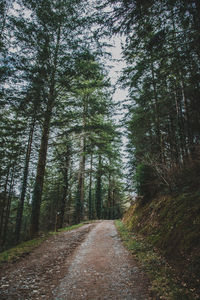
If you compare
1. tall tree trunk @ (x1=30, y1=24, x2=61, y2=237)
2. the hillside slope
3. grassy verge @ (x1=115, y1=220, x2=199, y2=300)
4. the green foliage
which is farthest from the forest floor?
the green foliage

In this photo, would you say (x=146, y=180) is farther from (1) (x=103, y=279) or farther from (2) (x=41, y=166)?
(1) (x=103, y=279)

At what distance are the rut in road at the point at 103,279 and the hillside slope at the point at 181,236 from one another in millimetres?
960

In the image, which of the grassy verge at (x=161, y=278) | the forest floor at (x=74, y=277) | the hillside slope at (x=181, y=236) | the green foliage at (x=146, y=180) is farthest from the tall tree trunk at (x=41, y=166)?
the green foliage at (x=146, y=180)

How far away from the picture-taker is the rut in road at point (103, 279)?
2.96 m

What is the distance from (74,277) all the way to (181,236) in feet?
10.4

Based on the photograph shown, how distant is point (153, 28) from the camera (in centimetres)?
495

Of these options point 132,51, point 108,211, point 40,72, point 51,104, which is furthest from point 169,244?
point 108,211

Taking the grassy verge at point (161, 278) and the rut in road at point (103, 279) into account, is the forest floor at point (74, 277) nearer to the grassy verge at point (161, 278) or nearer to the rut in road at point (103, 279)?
the rut in road at point (103, 279)

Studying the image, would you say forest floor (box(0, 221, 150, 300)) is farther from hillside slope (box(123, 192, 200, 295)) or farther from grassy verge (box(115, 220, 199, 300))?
hillside slope (box(123, 192, 200, 295))

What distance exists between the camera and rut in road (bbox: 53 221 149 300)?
2.96 meters

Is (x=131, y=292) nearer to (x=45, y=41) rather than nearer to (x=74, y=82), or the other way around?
(x=74, y=82)

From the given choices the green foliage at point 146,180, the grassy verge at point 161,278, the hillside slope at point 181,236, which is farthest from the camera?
the green foliage at point 146,180

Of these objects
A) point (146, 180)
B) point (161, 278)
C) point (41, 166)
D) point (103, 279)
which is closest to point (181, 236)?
point (161, 278)

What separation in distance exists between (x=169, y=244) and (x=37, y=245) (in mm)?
5370
